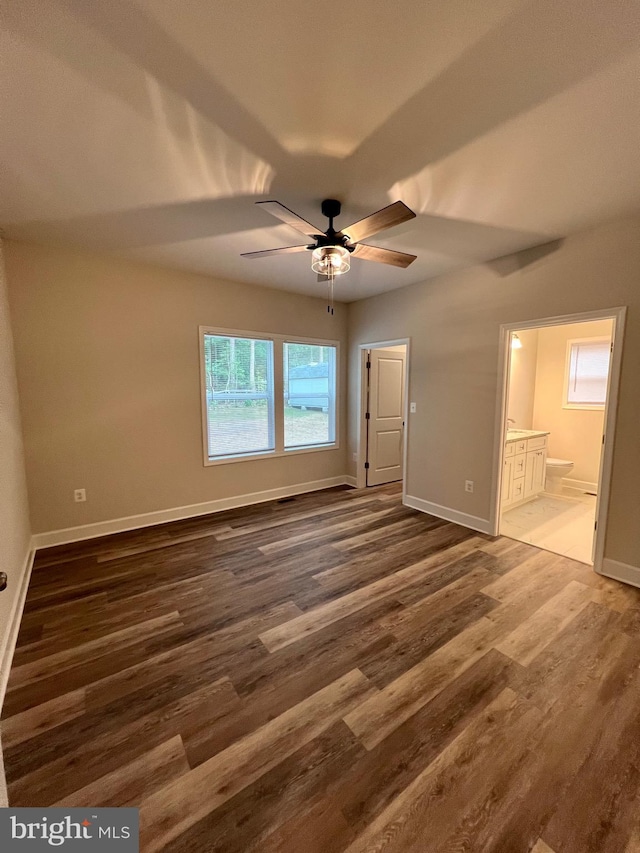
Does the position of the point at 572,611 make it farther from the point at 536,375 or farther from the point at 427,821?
the point at 536,375

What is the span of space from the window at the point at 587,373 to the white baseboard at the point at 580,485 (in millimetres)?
1075

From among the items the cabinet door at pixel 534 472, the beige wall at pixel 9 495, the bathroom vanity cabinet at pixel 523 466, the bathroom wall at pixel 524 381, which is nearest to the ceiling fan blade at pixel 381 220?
the beige wall at pixel 9 495

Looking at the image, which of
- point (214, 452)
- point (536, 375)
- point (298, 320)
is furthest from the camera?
point (536, 375)

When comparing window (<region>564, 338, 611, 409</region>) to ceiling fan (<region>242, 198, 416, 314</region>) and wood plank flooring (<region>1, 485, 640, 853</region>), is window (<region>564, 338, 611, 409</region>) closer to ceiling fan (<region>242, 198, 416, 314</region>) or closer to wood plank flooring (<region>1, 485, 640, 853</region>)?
wood plank flooring (<region>1, 485, 640, 853</region>)

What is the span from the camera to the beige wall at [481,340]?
8.43 ft

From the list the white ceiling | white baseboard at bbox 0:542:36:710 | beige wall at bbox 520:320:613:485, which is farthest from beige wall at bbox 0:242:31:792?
beige wall at bbox 520:320:613:485

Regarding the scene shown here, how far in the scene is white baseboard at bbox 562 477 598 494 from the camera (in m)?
4.74

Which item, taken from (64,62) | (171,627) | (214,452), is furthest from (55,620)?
(64,62)

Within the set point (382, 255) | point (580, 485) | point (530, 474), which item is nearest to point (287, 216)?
point (382, 255)

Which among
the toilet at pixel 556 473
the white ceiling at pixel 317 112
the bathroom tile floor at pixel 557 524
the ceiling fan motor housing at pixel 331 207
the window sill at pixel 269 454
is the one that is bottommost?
the bathroom tile floor at pixel 557 524

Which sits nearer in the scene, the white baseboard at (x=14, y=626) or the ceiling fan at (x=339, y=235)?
the white baseboard at (x=14, y=626)

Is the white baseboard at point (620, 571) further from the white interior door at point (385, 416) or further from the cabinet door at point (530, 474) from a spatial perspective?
the white interior door at point (385, 416)

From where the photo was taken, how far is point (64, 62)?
4.31 ft

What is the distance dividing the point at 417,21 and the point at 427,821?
2794 millimetres
